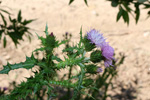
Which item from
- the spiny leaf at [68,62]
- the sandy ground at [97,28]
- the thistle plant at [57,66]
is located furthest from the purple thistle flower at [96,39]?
the sandy ground at [97,28]

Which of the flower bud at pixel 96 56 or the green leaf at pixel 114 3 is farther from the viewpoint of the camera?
the green leaf at pixel 114 3

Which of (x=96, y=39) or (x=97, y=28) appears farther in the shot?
(x=97, y=28)

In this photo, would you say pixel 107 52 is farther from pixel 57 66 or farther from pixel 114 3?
pixel 114 3

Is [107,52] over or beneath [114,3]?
beneath

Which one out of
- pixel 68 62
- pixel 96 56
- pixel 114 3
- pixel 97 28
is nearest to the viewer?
pixel 68 62

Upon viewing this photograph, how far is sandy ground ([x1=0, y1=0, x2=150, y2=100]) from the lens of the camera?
2.65m

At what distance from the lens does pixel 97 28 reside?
3543 mm

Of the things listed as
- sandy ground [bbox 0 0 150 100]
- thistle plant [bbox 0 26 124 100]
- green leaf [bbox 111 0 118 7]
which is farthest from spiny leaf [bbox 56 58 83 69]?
sandy ground [bbox 0 0 150 100]

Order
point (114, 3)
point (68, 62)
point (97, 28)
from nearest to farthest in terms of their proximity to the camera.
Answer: point (68, 62) → point (114, 3) → point (97, 28)

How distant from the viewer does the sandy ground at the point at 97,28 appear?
8.69 ft

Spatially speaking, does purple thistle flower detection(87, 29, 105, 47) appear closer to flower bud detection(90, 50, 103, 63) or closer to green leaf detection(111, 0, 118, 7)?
flower bud detection(90, 50, 103, 63)

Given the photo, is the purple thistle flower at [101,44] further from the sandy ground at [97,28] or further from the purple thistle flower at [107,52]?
the sandy ground at [97,28]

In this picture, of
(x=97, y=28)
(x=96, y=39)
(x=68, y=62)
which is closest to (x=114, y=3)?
(x=96, y=39)

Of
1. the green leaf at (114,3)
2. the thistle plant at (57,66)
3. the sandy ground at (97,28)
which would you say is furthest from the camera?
the sandy ground at (97,28)
